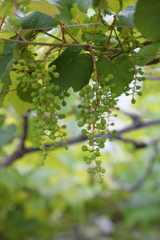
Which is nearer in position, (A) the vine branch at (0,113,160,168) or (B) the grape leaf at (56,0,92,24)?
(B) the grape leaf at (56,0,92,24)

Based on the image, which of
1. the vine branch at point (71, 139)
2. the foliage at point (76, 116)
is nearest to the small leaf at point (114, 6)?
the foliage at point (76, 116)

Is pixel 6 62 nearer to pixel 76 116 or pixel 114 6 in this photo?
pixel 114 6

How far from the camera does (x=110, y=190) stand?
9.59 feet

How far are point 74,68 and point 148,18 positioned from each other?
0.18 metres

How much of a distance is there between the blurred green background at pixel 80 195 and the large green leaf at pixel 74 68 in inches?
44.9

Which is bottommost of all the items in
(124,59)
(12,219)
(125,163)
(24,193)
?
(124,59)

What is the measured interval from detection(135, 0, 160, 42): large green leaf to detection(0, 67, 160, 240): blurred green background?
4.14 feet

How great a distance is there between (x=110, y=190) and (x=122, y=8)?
259 centimetres

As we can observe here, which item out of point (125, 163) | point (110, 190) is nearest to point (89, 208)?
point (110, 190)

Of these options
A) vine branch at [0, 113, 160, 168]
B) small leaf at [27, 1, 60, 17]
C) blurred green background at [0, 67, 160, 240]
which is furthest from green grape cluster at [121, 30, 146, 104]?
blurred green background at [0, 67, 160, 240]

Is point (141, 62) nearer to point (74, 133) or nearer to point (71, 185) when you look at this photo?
point (74, 133)

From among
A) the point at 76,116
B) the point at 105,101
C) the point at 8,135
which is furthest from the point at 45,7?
the point at 76,116

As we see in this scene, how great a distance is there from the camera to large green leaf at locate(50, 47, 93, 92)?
546 mm

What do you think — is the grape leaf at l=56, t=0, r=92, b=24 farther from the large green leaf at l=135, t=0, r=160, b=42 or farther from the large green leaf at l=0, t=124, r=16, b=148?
the large green leaf at l=0, t=124, r=16, b=148
